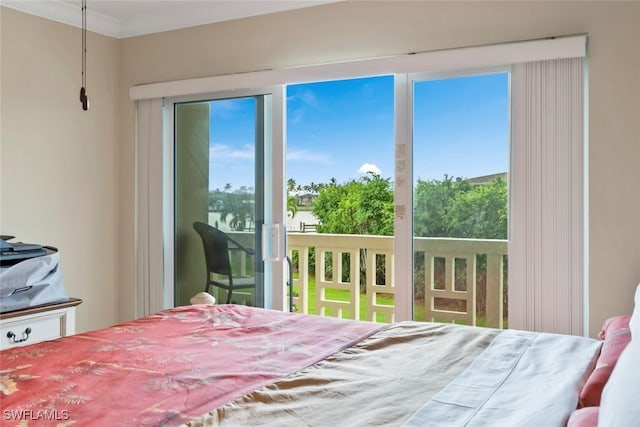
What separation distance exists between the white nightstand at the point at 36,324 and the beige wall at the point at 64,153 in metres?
0.67

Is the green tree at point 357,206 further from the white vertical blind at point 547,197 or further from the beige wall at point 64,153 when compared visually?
the white vertical blind at point 547,197

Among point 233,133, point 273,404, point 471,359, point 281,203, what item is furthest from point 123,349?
point 233,133

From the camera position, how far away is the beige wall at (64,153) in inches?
131

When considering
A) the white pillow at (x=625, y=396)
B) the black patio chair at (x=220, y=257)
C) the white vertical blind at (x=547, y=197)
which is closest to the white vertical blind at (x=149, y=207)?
the black patio chair at (x=220, y=257)

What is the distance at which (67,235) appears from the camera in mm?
3682

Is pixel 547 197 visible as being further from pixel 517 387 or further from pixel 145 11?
pixel 145 11

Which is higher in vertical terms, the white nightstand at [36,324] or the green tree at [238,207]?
the green tree at [238,207]

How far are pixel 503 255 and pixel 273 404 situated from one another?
6.50 ft

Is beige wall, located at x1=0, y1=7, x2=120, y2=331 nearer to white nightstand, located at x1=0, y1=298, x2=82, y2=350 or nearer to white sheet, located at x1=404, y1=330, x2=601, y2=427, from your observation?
white nightstand, located at x1=0, y1=298, x2=82, y2=350

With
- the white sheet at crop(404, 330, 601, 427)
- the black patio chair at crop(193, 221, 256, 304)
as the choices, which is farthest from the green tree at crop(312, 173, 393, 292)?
the white sheet at crop(404, 330, 601, 427)

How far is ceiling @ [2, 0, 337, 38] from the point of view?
134 inches

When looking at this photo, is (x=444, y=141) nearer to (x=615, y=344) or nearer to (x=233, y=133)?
(x=233, y=133)

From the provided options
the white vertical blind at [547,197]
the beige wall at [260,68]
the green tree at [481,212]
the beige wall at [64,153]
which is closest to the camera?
the beige wall at [260,68]

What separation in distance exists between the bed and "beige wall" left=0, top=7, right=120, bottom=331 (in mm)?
1866
